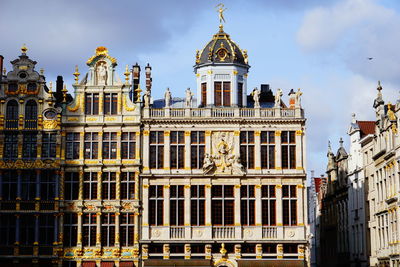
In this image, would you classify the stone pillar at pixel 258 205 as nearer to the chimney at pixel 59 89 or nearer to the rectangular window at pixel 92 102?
the rectangular window at pixel 92 102

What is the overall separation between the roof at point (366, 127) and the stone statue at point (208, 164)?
50.9 ft

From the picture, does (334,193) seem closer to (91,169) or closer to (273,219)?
(273,219)

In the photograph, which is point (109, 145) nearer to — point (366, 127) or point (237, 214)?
point (237, 214)

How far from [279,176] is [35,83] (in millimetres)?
17628

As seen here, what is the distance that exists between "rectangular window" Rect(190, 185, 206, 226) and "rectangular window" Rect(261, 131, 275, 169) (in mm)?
4520

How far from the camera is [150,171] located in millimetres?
59406

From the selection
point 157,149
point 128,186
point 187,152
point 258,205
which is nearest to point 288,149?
point 258,205

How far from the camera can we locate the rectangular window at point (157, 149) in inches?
2350

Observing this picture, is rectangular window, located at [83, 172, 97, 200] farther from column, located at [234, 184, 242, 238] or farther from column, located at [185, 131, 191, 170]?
column, located at [234, 184, 242, 238]

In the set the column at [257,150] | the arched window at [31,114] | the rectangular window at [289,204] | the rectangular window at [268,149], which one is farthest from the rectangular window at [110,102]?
the rectangular window at [289,204]

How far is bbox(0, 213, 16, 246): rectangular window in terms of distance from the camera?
5906 cm

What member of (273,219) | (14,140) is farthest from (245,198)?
(14,140)

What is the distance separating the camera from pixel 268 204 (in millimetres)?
59000

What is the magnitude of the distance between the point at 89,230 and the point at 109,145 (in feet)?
19.1
